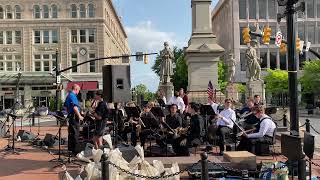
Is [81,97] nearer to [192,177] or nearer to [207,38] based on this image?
[207,38]

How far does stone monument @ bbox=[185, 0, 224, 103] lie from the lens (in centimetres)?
2648

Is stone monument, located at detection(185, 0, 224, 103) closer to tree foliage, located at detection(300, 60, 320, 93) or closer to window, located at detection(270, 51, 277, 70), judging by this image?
tree foliage, located at detection(300, 60, 320, 93)

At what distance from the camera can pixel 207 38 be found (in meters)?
26.8

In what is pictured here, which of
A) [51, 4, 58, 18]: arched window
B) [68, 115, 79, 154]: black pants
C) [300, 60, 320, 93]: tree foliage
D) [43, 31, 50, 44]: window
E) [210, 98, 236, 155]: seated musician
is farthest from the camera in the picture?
[51, 4, 58, 18]: arched window

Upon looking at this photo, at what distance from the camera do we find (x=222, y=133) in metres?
12.9

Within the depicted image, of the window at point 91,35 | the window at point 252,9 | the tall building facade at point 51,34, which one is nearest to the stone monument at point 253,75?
the tall building facade at point 51,34

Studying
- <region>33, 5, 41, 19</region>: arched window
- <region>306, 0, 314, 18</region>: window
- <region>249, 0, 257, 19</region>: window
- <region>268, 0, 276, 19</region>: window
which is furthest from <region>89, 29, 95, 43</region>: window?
<region>306, 0, 314, 18</region>: window

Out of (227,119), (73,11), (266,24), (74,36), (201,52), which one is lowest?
(227,119)

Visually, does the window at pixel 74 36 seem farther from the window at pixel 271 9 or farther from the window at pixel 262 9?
the window at pixel 271 9

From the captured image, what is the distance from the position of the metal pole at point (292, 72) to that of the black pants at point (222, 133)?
3.20 metres

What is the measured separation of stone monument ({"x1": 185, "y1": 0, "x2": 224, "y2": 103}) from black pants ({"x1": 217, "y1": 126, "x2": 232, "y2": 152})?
13.0 m

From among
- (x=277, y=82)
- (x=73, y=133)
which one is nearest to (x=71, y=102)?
(x=73, y=133)

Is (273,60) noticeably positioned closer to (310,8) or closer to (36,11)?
(310,8)

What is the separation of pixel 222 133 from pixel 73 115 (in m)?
3.90
